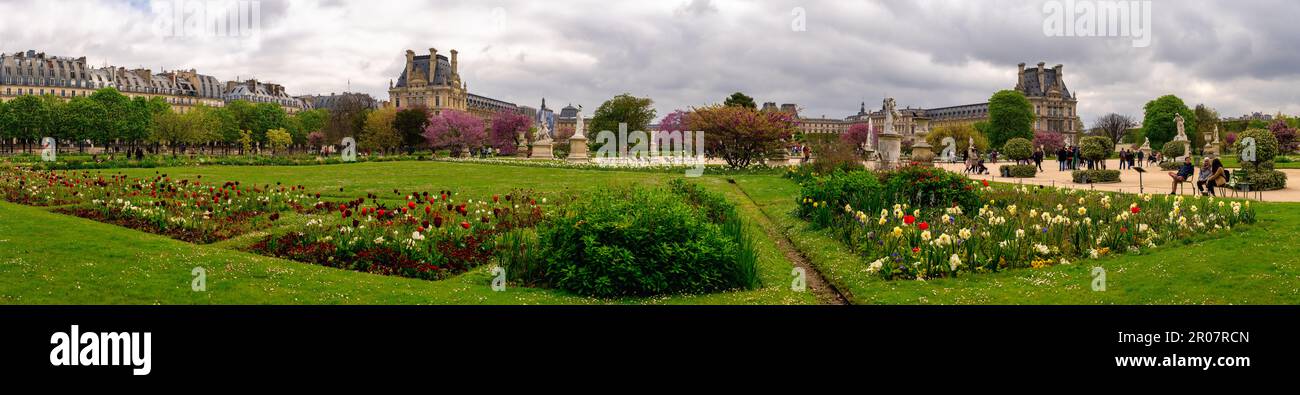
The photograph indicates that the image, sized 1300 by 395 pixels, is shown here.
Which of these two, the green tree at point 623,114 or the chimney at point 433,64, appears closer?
the green tree at point 623,114

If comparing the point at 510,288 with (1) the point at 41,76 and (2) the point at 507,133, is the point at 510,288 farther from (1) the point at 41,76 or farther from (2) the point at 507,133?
(1) the point at 41,76

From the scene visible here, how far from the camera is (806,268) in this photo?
39.1 ft

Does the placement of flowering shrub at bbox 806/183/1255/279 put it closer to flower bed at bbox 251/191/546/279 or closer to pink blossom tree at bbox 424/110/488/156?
flower bed at bbox 251/191/546/279

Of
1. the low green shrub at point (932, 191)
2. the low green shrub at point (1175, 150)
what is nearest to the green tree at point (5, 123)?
the low green shrub at point (932, 191)

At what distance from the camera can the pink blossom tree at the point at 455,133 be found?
74.6m

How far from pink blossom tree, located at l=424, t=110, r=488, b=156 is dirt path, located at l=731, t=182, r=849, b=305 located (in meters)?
59.5

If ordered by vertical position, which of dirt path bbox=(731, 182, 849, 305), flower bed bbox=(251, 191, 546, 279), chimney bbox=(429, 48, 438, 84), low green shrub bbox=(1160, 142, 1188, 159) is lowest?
dirt path bbox=(731, 182, 849, 305)

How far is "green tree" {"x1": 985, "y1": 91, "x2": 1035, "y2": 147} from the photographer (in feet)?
306

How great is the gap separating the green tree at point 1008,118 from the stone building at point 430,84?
80.3 meters

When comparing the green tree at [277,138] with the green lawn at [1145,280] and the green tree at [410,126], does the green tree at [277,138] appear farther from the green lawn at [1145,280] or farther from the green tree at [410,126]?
the green lawn at [1145,280]

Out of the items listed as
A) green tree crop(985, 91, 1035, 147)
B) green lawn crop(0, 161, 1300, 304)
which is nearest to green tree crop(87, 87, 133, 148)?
green lawn crop(0, 161, 1300, 304)
